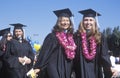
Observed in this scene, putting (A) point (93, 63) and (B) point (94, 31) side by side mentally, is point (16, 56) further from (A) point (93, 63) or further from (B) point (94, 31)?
(B) point (94, 31)

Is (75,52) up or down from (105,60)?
up

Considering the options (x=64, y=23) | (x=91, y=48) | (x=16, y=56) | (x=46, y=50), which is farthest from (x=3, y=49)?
(x=91, y=48)

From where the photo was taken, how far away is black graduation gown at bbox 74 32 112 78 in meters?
7.53

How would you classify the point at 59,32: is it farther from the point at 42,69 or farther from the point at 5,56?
the point at 5,56

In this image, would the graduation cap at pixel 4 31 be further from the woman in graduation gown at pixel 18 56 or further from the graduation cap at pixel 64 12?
the graduation cap at pixel 64 12

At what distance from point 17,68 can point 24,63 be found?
0.23 m

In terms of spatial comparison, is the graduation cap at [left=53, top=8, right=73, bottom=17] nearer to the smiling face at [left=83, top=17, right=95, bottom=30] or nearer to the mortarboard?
the mortarboard

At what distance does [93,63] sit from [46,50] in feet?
3.31

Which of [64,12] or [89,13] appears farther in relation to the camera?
[64,12]

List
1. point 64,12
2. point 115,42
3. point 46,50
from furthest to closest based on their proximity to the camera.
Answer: point 115,42 → point 64,12 → point 46,50

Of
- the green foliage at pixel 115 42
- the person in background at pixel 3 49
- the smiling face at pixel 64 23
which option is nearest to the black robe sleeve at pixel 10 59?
the person in background at pixel 3 49

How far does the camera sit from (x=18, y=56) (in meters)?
9.80

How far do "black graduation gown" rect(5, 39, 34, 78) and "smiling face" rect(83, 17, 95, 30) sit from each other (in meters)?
2.69

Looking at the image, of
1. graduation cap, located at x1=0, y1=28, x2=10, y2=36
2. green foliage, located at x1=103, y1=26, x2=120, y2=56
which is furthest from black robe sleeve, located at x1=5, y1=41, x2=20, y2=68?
green foliage, located at x1=103, y1=26, x2=120, y2=56
